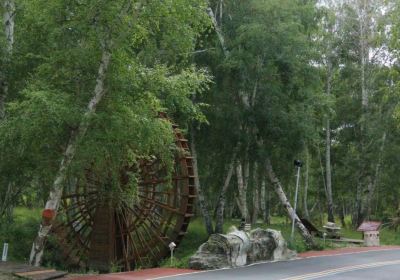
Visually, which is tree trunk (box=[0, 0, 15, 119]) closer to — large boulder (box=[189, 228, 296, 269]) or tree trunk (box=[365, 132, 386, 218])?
large boulder (box=[189, 228, 296, 269])

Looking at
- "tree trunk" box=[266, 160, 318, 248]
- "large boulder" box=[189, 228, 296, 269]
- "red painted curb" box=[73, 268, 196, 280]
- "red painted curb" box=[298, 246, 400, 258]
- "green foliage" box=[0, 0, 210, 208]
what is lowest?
"red painted curb" box=[73, 268, 196, 280]

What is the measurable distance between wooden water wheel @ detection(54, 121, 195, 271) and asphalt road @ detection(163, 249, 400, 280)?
16.4 ft

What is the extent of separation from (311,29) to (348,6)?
8.77 metres

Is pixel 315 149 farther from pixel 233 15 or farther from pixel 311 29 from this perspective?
pixel 233 15

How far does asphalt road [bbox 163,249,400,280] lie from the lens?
12.6m

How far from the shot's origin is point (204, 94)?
2219 centimetres

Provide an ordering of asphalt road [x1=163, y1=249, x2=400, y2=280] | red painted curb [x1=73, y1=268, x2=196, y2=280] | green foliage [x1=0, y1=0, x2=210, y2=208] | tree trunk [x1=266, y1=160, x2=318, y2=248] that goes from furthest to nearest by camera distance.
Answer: tree trunk [x1=266, y1=160, x2=318, y2=248] → asphalt road [x1=163, y1=249, x2=400, y2=280] → red painted curb [x1=73, y1=268, x2=196, y2=280] → green foliage [x1=0, y1=0, x2=210, y2=208]

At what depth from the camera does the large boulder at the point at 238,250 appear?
47.0ft

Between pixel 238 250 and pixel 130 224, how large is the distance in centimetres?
578

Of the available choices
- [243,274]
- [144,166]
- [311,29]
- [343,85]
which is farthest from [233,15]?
[343,85]

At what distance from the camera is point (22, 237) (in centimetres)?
2109

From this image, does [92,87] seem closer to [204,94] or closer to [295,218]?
[204,94]

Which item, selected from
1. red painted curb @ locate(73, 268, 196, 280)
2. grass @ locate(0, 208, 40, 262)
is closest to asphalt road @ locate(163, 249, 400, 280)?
red painted curb @ locate(73, 268, 196, 280)

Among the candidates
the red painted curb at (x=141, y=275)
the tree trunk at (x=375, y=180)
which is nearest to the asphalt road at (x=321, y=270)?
the red painted curb at (x=141, y=275)
